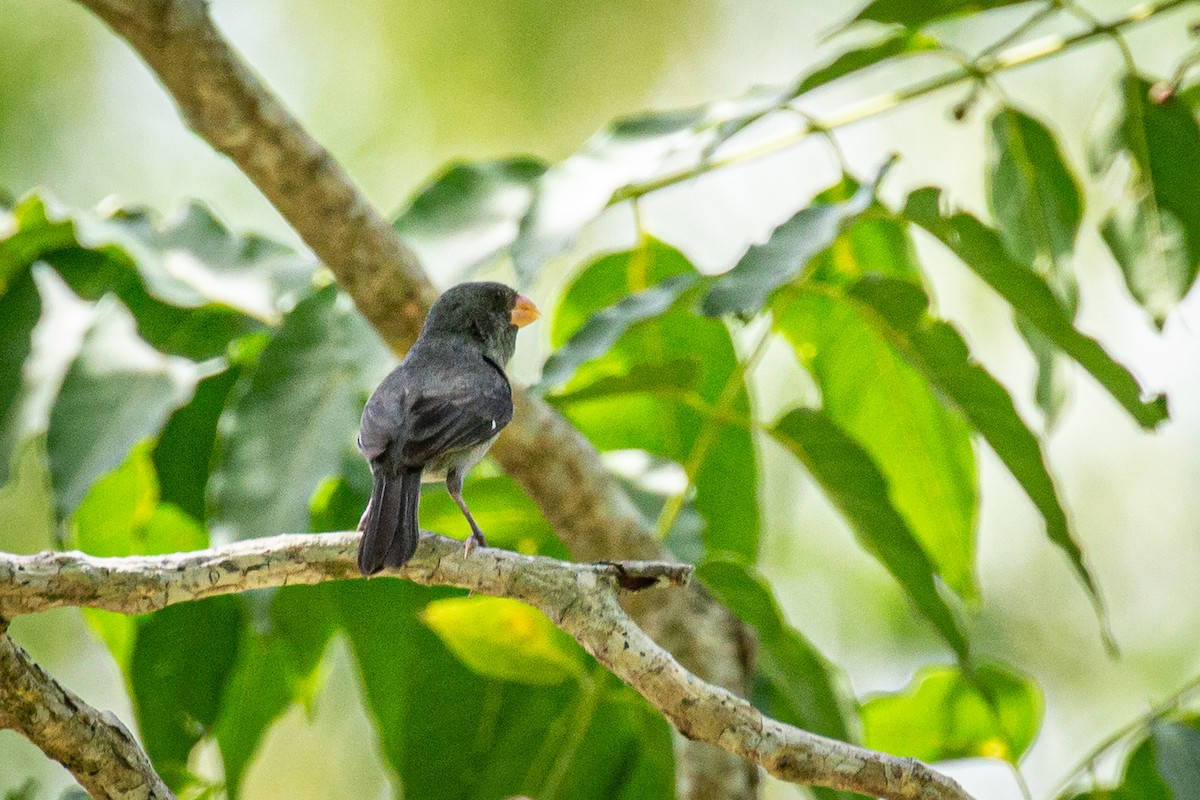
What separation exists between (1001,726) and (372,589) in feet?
4.47

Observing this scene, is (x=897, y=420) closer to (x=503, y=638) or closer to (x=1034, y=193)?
(x=1034, y=193)

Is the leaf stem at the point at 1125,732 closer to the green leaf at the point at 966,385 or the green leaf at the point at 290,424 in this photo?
the green leaf at the point at 966,385

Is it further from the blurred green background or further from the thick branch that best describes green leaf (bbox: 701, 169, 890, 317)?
the blurred green background

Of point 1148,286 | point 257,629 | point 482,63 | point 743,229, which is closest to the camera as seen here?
point 257,629

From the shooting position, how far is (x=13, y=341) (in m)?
2.77

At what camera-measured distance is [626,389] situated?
8.33 ft

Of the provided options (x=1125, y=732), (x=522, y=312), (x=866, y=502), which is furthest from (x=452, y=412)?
(x=1125, y=732)

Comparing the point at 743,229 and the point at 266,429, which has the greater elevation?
the point at 266,429

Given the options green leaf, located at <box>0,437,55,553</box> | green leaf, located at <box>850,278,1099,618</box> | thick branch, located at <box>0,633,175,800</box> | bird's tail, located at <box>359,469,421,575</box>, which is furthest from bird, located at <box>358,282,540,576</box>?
green leaf, located at <box>0,437,55,553</box>

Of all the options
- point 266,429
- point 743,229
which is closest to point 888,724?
point 266,429

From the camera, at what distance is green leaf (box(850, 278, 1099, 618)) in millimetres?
2371

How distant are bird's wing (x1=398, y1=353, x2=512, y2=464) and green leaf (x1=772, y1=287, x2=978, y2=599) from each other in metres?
0.89

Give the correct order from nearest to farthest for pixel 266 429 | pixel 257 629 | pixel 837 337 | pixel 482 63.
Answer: pixel 257 629
pixel 266 429
pixel 837 337
pixel 482 63

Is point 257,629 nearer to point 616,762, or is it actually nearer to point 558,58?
point 616,762
